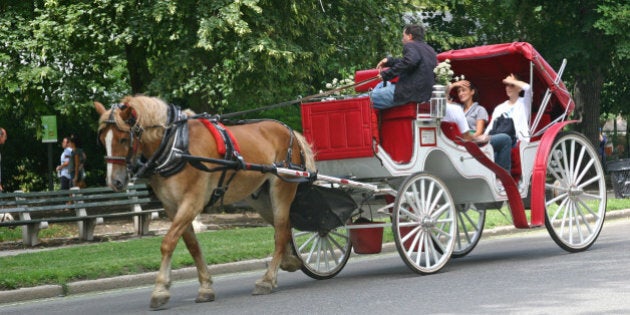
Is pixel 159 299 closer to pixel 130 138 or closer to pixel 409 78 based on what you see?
pixel 130 138

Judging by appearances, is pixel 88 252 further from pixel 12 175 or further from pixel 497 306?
pixel 12 175

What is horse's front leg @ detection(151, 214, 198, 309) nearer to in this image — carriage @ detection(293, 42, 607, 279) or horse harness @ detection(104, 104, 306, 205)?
horse harness @ detection(104, 104, 306, 205)

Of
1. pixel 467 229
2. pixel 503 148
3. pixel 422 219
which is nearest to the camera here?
pixel 422 219

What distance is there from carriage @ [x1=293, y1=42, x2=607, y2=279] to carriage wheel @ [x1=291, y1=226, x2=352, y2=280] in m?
0.01

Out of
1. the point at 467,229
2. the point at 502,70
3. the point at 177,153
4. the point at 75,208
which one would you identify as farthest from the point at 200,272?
the point at 75,208

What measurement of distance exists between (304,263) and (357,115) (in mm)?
1582

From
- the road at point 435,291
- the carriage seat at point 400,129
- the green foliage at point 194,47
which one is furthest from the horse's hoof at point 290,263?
the green foliage at point 194,47

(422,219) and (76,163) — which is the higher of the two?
(422,219)

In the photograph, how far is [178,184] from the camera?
9.62 metres

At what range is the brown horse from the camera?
9.43 meters

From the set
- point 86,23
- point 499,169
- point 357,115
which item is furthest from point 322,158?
point 86,23

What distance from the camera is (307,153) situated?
35.4 feet

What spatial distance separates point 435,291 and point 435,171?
8.36 feet

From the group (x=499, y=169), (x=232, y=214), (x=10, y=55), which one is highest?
(x=10, y=55)
